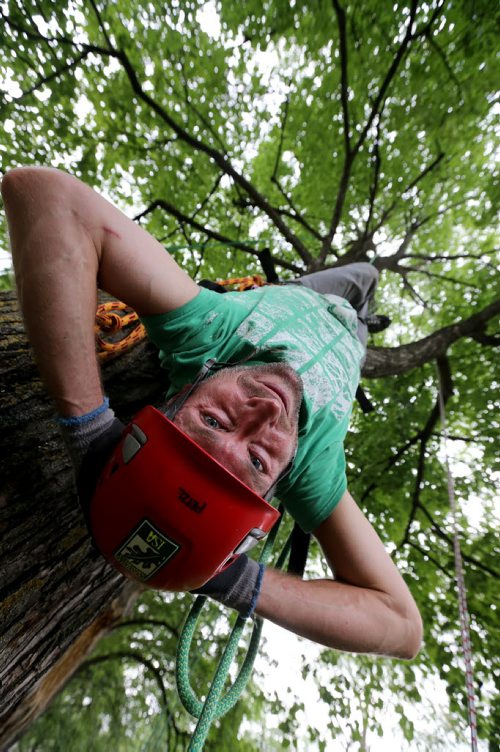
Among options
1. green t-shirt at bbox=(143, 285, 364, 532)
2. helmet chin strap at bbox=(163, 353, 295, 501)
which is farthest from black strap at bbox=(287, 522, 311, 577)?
helmet chin strap at bbox=(163, 353, 295, 501)

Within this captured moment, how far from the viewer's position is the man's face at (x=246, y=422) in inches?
48.9

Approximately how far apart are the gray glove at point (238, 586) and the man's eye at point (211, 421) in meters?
0.49

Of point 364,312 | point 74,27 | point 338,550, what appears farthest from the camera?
point 364,312

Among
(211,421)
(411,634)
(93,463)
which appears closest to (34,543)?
(93,463)

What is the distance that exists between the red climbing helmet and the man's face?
0.79ft

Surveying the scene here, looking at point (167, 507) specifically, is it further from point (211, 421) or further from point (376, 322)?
point (376, 322)

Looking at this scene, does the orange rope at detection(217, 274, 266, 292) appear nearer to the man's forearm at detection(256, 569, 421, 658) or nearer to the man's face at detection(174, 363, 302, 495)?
the man's face at detection(174, 363, 302, 495)

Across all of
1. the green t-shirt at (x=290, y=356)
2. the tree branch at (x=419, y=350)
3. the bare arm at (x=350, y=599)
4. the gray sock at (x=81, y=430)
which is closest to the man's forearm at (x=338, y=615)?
the bare arm at (x=350, y=599)

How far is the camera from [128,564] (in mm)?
1009

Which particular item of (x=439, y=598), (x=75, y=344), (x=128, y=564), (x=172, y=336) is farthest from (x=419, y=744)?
(x=75, y=344)

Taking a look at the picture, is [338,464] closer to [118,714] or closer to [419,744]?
[419,744]

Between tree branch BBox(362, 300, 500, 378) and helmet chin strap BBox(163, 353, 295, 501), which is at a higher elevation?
tree branch BBox(362, 300, 500, 378)

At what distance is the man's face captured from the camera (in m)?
1.24

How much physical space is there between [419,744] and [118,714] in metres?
5.25
